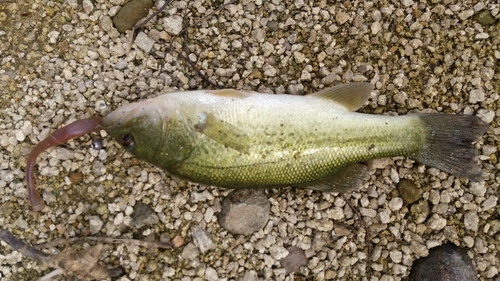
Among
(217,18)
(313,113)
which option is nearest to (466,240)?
(313,113)

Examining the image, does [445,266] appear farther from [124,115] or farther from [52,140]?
[52,140]

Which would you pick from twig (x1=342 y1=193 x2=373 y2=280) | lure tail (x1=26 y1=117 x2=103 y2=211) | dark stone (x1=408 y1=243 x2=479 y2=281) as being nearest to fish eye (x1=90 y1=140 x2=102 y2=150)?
lure tail (x1=26 y1=117 x2=103 y2=211)

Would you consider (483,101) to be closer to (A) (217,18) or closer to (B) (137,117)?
(A) (217,18)

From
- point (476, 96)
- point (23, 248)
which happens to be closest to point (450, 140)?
point (476, 96)

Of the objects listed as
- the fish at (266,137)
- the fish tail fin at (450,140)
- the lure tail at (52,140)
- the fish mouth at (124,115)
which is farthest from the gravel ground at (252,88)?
the fish mouth at (124,115)

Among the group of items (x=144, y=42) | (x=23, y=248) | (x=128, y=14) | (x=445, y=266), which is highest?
(x=128, y=14)

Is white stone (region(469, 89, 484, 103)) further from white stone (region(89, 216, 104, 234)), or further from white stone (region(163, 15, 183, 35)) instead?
white stone (region(89, 216, 104, 234))

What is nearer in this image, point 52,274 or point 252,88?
point 52,274
